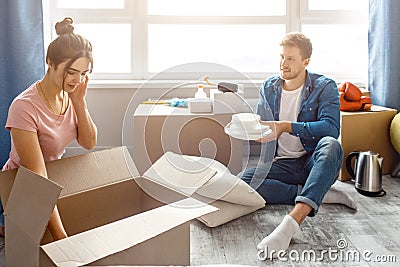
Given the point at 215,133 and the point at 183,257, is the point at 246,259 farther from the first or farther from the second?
the point at 215,133

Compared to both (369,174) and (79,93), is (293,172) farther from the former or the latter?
(79,93)

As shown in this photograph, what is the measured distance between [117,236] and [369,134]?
7.37 ft

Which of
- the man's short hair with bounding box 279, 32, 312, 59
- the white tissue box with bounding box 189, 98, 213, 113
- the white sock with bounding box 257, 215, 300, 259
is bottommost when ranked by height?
the white sock with bounding box 257, 215, 300, 259

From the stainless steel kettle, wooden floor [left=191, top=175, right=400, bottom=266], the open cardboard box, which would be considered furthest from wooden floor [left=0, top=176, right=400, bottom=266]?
the open cardboard box

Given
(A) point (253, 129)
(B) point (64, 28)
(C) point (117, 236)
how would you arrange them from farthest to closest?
(A) point (253, 129), (B) point (64, 28), (C) point (117, 236)

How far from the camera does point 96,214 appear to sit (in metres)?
1.47

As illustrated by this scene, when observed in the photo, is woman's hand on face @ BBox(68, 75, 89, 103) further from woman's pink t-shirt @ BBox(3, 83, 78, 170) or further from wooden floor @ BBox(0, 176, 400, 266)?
wooden floor @ BBox(0, 176, 400, 266)

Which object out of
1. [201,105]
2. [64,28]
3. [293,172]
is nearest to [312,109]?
[293,172]

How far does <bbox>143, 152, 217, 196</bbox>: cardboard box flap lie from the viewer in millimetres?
1465

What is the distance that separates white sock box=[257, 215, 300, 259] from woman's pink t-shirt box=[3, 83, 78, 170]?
31.4 inches

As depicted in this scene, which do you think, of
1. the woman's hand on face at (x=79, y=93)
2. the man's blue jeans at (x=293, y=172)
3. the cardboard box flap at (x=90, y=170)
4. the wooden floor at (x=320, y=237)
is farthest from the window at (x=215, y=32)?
the cardboard box flap at (x=90, y=170)

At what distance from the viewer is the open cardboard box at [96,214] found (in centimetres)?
104

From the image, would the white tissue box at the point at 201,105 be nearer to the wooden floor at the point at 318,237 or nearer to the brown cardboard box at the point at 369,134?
the wooden floor at the point at 318,237

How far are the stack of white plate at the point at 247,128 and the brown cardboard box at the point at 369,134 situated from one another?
0.80 meters
